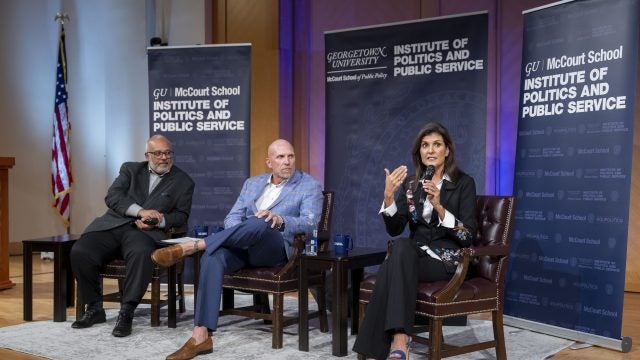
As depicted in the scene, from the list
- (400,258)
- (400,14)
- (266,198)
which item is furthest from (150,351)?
(400,14)

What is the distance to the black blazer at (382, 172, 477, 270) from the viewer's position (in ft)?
12.0

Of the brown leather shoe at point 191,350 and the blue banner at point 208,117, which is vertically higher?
the blue banner at point 208,117

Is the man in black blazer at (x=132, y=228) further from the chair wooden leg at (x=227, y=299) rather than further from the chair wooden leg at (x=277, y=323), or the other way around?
the chair wooden leg at (x=277, y=323)

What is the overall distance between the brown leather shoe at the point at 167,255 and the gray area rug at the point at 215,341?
19.9 inches

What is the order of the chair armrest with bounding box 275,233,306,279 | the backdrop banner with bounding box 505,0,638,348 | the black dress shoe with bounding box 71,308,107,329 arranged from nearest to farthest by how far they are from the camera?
the backdrop banner with bounding box 505,0,638,348
the chair armrest with bounding box 275,233,306,279
the black dress shoe with bounding box 71,308,107,329

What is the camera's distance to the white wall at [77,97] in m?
8.49

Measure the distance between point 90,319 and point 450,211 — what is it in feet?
7.97

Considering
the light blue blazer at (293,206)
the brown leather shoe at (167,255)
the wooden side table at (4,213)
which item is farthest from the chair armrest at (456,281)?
the wooden side table at (4,213)

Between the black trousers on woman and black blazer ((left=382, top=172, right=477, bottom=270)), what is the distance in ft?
0.96

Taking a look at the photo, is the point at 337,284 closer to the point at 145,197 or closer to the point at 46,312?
the point at 145,197

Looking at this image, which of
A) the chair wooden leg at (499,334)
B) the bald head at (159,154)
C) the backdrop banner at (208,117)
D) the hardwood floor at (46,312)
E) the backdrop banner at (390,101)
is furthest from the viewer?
the backdrop banner at (208,117)

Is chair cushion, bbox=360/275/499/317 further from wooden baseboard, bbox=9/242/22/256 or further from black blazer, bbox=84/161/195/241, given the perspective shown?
wooden baseboard, bbox=9/242/22/256

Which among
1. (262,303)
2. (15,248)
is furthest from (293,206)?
(15,248)

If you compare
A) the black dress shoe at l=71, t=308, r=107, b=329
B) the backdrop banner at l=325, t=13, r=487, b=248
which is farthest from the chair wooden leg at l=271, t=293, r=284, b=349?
the backdrop banner at l=325, t=13, r=487, b=248
